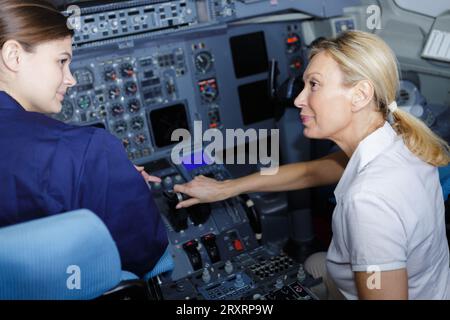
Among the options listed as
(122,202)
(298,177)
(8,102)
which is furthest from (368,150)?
(8,102)

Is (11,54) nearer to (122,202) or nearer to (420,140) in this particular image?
(122,202)

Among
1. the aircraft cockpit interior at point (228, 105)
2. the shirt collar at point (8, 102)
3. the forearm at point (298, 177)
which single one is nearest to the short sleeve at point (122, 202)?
the aircraft cockpit interior at point (228, 105)

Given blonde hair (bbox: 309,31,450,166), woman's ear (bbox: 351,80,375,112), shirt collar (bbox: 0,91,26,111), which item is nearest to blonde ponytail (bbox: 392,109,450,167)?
blonde hair (bbox: 309,31,450,166)

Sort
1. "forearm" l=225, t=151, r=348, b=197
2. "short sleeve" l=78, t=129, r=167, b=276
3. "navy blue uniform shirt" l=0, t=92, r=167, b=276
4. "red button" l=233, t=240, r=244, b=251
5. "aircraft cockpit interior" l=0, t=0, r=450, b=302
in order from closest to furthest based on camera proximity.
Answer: "navy blue uniform shirt" l=0, t=92, r=167, b=276, "short sleeve" l=78, t=129, r=167, b=276, "forearm" l=225, t=151, r=348, b=197, "aircraft cockpit interior" l=0, t=0, r=450, b=302, "red button" l=233, t=240, r=244, b=251

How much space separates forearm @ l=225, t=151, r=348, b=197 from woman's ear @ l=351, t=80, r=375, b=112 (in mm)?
474

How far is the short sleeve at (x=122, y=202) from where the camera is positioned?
1.26 m

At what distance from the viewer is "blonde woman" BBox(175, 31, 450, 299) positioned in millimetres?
1196

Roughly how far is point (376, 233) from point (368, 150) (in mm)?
282

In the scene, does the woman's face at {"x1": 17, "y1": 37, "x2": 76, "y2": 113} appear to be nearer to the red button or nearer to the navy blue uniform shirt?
the navy blue uniform shirt

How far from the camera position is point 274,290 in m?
1.82

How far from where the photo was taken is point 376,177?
4.14 ft

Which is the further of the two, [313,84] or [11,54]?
[313,84]
